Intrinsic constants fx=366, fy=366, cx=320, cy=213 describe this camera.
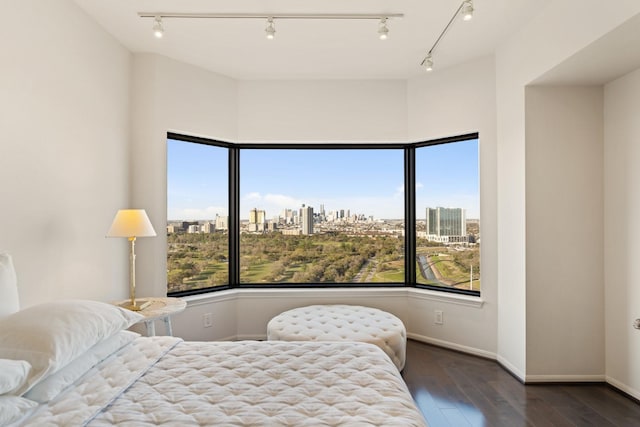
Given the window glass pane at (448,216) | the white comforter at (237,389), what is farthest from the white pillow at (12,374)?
the window glass pane at (448,216)

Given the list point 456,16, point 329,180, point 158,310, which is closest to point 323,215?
point 329,180

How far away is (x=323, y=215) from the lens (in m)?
4.21

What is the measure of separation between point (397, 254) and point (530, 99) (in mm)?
2018

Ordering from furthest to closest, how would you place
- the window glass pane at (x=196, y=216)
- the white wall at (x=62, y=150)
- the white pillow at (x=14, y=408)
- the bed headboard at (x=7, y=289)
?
the window glass pane at (x=196, y=216), the white wall at (x=62, y=150), the bed headboard at (x=7, y=289), the white pillow at (x=14, y=408)

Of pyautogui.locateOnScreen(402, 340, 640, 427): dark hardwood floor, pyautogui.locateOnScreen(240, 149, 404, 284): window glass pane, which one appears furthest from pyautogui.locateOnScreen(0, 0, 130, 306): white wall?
pyautogui.locateOnScreen(402, 340, 640, 427): dark hardwood floor

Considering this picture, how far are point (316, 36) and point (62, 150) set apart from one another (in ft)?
6.90

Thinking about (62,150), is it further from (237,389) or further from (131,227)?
(237,389)

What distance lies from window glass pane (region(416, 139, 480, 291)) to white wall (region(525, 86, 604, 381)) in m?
0.74

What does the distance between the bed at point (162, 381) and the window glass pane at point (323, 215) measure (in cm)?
220

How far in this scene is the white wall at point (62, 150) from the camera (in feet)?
6.95

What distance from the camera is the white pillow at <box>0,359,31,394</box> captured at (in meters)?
1.18

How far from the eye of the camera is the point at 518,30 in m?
2.98

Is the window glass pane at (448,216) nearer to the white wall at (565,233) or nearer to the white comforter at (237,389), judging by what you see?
the white wall at (565,233)

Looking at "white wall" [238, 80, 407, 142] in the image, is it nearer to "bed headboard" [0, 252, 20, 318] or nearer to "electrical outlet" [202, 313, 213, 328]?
"electrical outlet" [202, 313, 213, 328]
